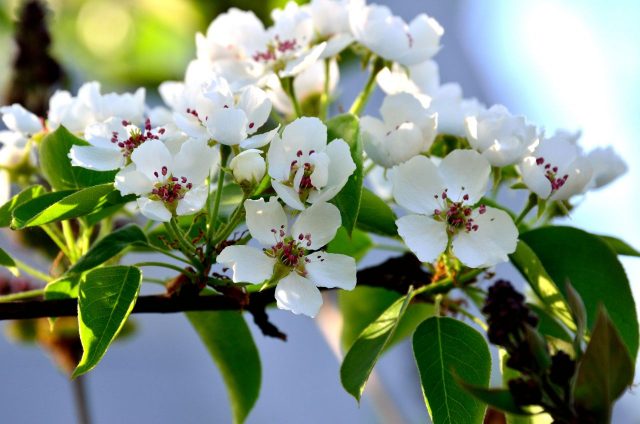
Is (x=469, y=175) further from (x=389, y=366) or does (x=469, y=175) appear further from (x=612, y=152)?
(x=389, y=366)

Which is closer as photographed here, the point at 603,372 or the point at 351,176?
the point at 603,372

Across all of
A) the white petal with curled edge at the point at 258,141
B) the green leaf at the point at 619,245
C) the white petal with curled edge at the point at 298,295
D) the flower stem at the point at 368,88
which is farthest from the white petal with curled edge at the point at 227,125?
the green leaf at the point at 619,245

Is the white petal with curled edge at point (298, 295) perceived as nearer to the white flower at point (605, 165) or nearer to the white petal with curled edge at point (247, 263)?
the white petal with curled edge at point (247, 263)

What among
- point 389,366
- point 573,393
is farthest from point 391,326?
point 389,366

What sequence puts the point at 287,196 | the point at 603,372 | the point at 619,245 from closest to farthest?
the point at 603,372 < the point at 287,196 < the point at 619,245

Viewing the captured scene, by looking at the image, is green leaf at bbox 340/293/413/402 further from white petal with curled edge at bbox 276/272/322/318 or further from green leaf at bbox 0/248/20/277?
green leaf at bbox 0/248/20/277

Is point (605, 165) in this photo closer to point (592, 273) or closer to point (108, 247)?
point (592, 273)

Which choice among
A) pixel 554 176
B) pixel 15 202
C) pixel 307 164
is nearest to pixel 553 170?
pixel 554 176
